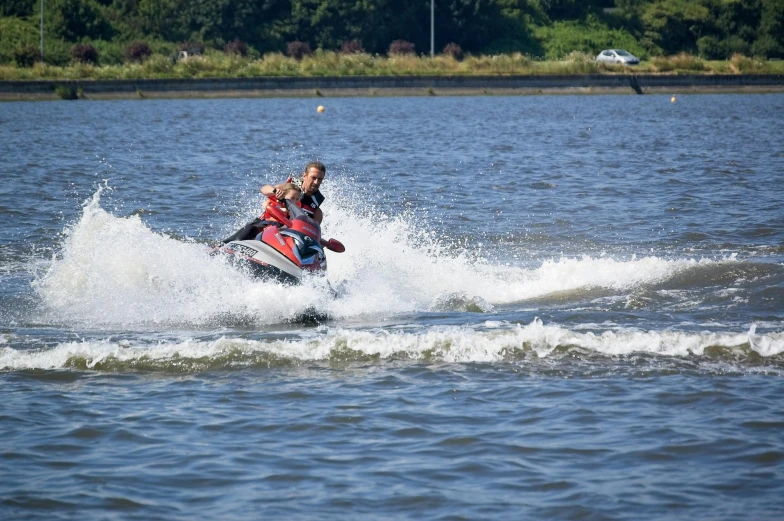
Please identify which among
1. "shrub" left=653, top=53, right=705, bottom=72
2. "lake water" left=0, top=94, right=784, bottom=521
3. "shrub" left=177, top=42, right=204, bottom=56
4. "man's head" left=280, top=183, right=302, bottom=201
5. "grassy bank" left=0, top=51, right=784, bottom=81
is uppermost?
"shrub" left=177, top=42, right=204, bottom=56

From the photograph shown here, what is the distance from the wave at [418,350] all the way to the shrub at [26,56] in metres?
49.8

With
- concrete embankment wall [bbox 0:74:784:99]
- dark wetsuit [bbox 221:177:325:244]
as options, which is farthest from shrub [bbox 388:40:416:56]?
dark wetsuit [bbox 221:177:325:244]

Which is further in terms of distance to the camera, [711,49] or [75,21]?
[711,49]

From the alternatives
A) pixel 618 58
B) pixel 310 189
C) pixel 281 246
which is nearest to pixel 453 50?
pixel 618 58

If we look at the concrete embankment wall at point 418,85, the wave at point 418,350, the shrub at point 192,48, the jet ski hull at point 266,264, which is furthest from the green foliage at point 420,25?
the wave at point 418,350

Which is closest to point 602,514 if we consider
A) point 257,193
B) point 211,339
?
point 211,339

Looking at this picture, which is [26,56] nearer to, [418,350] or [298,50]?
[298,50]

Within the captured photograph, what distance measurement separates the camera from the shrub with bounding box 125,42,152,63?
60.1 metres

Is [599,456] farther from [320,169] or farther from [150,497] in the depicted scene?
[320,169]

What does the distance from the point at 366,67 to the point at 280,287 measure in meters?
45.6

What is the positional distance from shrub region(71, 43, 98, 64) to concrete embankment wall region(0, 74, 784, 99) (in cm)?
1187

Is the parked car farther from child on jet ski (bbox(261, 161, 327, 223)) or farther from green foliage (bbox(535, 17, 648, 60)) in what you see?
child on jet ski (bbox(261, 161, 327, 223))

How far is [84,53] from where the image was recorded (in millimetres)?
58719

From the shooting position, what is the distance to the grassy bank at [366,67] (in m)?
51.2
